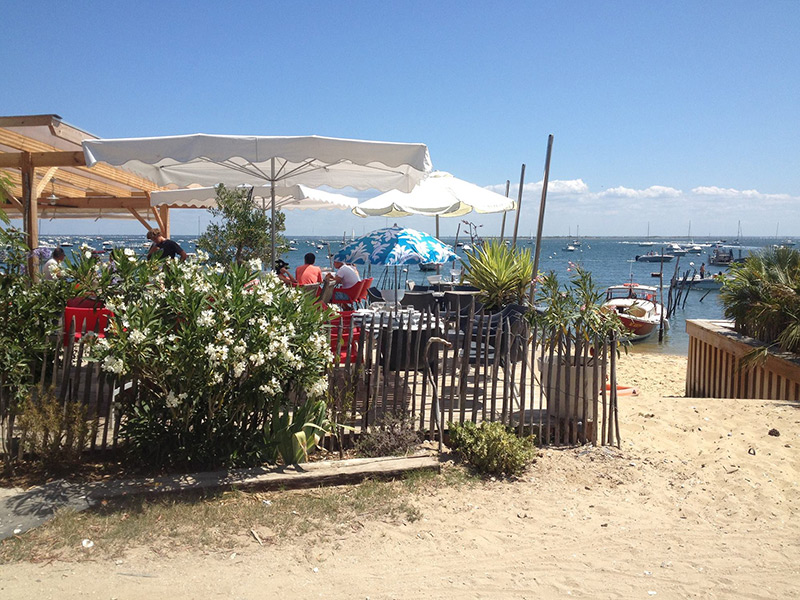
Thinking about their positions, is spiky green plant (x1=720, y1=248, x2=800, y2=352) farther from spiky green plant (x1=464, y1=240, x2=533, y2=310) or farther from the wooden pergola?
the wooden pergola

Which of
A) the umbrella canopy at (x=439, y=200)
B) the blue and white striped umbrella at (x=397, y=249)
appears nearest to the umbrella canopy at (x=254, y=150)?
the blue and white striped umbrella at (x=397, y=249)

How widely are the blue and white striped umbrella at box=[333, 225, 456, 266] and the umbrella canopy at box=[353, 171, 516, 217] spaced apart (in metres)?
1.37

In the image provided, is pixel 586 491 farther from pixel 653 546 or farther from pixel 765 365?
pixel 765 365

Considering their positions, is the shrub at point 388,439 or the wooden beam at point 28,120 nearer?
the shrub at point 388,439

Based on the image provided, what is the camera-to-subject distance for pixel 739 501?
4504mm

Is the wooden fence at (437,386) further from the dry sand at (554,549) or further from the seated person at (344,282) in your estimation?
the seated person at (344,282)

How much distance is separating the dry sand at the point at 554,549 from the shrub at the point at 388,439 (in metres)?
0.61

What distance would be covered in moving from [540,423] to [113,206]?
516 inches

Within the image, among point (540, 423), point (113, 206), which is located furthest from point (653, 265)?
point (540, 423)

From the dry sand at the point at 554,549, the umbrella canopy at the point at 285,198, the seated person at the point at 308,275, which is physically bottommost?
the dry sand at the point at 554,549

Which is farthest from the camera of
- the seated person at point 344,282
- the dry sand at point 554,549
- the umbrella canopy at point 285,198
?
the umbrella canopy at point 285,198

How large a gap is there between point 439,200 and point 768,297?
5.16 m

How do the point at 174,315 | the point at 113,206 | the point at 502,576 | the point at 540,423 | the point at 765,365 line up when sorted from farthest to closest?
1. the point at 113,206
2. the point at 765,365
3. the point at 540,423
4. the point at 174,315
5. the point at 502,576

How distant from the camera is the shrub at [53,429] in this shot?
168 inches
